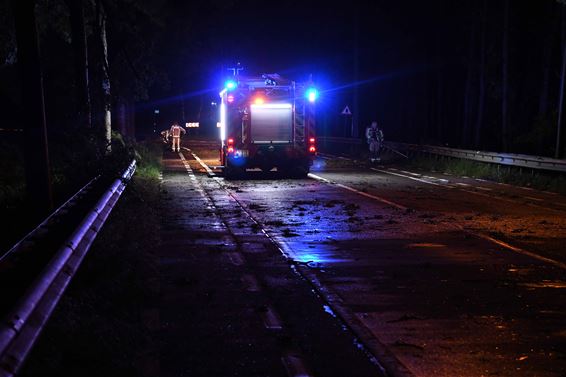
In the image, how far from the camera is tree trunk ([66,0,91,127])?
21406 millimetres

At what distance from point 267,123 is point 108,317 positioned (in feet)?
60.1

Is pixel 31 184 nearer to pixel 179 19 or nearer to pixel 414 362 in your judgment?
pixel 414 362

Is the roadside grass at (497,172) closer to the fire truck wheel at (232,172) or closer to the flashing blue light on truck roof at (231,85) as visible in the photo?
the fire truck wheel at (232,172)

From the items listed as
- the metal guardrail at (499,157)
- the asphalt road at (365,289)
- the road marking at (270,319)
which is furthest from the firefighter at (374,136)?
the road marking at (270,319)

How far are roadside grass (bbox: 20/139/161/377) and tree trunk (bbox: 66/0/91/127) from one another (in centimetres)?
1248

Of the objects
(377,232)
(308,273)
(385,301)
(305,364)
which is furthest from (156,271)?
(377,232)

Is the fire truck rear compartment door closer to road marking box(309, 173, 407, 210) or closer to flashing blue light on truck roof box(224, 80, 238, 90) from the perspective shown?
flashing blue light on truck roof box(224, 80, 238, 90)

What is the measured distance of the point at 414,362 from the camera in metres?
5.47

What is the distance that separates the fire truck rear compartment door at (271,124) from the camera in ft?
79.2

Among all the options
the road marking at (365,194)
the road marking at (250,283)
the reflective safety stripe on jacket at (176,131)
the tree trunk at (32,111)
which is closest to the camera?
the road marking at (250,283)

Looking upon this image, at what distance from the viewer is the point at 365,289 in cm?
794

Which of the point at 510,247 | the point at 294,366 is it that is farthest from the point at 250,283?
the point at 510,247

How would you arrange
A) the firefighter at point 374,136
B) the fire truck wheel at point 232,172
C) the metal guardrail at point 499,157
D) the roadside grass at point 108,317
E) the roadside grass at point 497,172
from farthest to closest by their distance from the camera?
the firefighter at point 374,136 → the fire truck wheel at point 232,172 → the metal guardrail at point 499,157 → the roadside grass at point 497,172 → the roadside grass at point 108,317

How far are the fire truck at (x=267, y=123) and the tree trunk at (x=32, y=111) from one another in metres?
12.9
